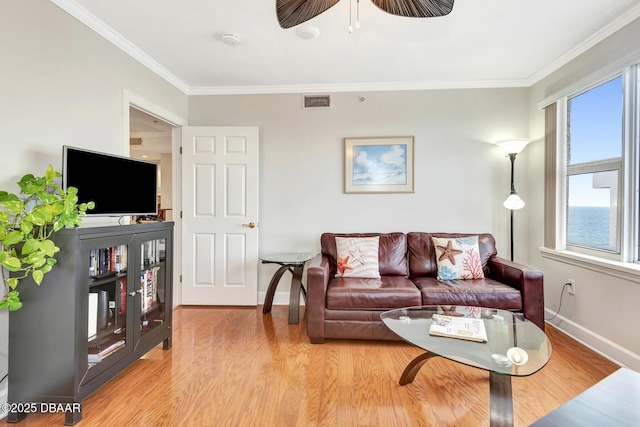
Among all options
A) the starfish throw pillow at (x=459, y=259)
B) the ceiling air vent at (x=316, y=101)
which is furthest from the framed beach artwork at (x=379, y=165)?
the starfish throw pillow at (x=459, y=259)

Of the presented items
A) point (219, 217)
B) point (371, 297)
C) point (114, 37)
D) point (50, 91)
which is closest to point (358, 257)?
point (371, 297)

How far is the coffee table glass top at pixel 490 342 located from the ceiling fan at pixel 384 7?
1756mm

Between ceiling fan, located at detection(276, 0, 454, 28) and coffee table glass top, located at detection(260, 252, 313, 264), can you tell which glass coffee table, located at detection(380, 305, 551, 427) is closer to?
coffee table glass top, located at detection(260, 252, 313, 264)

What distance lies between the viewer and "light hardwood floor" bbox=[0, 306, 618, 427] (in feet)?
5.10

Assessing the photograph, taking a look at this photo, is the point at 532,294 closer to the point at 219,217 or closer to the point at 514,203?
the point at 514,203

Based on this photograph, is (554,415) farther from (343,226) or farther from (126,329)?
(343,226)

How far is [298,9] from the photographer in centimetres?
156

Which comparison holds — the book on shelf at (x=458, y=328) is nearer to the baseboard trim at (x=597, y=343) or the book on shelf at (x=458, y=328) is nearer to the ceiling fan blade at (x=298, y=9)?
the baseboard trim at (x=597, y=343)

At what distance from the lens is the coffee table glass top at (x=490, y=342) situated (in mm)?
1321

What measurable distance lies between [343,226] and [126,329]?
2.17 metres

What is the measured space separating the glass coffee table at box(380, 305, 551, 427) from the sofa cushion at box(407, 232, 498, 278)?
94cm

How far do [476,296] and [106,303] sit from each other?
2.64 meters

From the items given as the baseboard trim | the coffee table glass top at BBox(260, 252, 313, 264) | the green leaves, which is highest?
the green leaves

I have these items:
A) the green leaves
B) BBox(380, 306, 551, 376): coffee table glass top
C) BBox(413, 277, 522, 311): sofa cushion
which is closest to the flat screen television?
the green leaves
